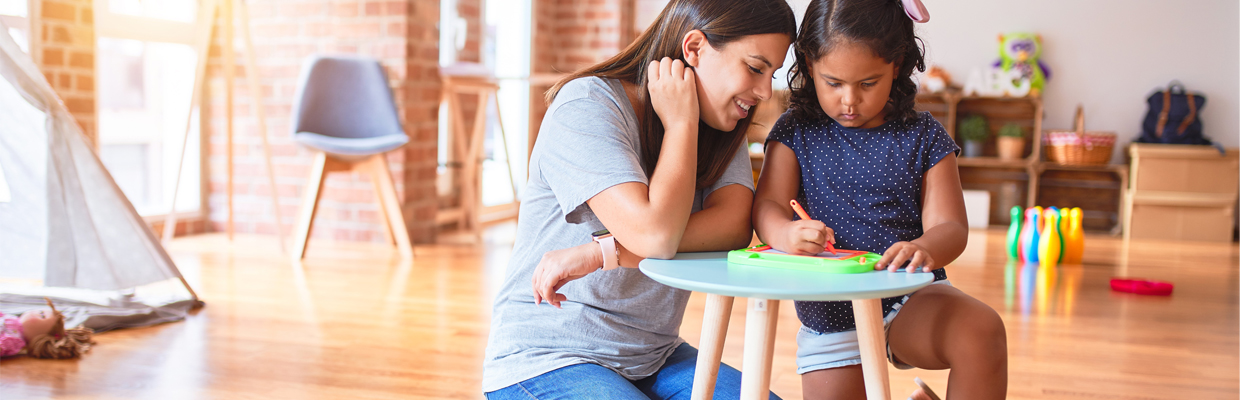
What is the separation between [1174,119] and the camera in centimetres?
540

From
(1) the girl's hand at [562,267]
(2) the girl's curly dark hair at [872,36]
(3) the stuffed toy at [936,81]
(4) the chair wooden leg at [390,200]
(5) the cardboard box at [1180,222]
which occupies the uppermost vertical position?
(3) the stuffed toy at [936,81]

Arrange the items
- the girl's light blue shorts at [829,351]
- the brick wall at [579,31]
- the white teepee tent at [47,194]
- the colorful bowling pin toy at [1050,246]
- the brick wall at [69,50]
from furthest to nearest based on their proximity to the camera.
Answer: the brick wall at [579,31], the colorful bowling pin toy at [1050,246], the brick wall at [69,50], the white teepee tent at [47,194], the girl's light blue shorts at [829,351]

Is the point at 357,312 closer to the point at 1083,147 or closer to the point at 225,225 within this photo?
the point at 225,225

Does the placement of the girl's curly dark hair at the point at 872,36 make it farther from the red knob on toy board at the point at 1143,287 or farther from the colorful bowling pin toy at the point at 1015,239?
the colorful bowling pin toy at the point at 1015,239

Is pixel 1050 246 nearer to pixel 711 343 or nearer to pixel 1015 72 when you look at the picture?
pixel 1015 72

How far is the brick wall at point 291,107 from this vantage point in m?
3.87

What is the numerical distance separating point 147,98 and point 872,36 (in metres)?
3.53

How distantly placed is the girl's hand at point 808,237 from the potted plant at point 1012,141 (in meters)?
5.12

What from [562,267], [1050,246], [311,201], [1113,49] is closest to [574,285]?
[562,267]

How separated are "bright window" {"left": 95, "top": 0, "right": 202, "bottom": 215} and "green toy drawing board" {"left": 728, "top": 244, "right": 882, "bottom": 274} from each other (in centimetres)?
306

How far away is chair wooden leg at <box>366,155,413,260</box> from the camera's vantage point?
11.5ft

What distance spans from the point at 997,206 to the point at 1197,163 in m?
1.13

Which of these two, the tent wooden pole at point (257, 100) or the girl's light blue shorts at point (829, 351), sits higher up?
the tent wooden pole at point (257, 100)

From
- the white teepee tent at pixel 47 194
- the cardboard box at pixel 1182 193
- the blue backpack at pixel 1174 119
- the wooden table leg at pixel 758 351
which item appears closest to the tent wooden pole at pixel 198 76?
the white teepee tent at pixel 47 194
